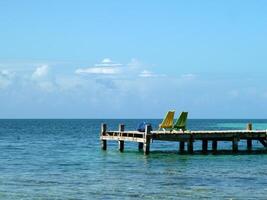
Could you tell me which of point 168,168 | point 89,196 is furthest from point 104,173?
point 89,196

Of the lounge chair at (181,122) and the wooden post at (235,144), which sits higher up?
the lounge chair at (181,122)

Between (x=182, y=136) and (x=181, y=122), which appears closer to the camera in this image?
(x=182, y=136)

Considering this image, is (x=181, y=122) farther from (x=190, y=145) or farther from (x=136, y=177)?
(x=136, y=177)

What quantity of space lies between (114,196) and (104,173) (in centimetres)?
866

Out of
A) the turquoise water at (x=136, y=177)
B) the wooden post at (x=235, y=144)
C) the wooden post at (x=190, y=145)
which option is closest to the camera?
the turquoise water at (x=136, y=177)

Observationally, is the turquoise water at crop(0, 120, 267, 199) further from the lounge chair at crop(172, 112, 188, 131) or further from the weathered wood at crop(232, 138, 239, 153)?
the lounge chair at crop(172, 112, 188, 131)

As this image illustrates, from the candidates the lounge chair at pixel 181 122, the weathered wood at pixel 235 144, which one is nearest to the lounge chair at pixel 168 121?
the lounge chair at pixel 181 122

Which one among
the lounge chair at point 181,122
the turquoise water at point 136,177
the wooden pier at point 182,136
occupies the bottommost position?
the turquoise water at point 136,177

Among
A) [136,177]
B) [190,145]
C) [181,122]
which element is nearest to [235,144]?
[190,145]

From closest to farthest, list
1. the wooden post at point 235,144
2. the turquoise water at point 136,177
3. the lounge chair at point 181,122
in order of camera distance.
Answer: the turquoise water at point 136,177 < the lounge chair at point 181,122 < the wooden post at point 235,144

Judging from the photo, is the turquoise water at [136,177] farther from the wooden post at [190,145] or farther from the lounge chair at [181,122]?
the lounge chair at [181,122]

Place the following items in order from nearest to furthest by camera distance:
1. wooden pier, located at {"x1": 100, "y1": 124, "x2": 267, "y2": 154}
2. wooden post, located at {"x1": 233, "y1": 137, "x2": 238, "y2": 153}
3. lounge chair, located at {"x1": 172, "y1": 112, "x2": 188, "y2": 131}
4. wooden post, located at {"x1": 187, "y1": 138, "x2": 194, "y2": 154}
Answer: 1. wooden pier, located at {"x1": 100, "y1": 124, "x2": 267, "y2": 154}
2. wooden post, located at {"x1": 187, "y1": 138, "x2": 194, "y2": 154}
3. lounge chair, located at {"x1": 172, "y1": 112, "x2": 188, "y2": 131}
4. wooden post, located at {"x1": 233, "y1": 137, "x2": 238, "y2": 153}

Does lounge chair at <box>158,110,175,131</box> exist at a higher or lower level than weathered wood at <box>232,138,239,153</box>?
higher

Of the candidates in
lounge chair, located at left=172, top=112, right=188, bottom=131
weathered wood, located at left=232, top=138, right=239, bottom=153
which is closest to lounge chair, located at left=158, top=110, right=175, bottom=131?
lounge chair, located at left=172, top=112, right=188, bottom=131
